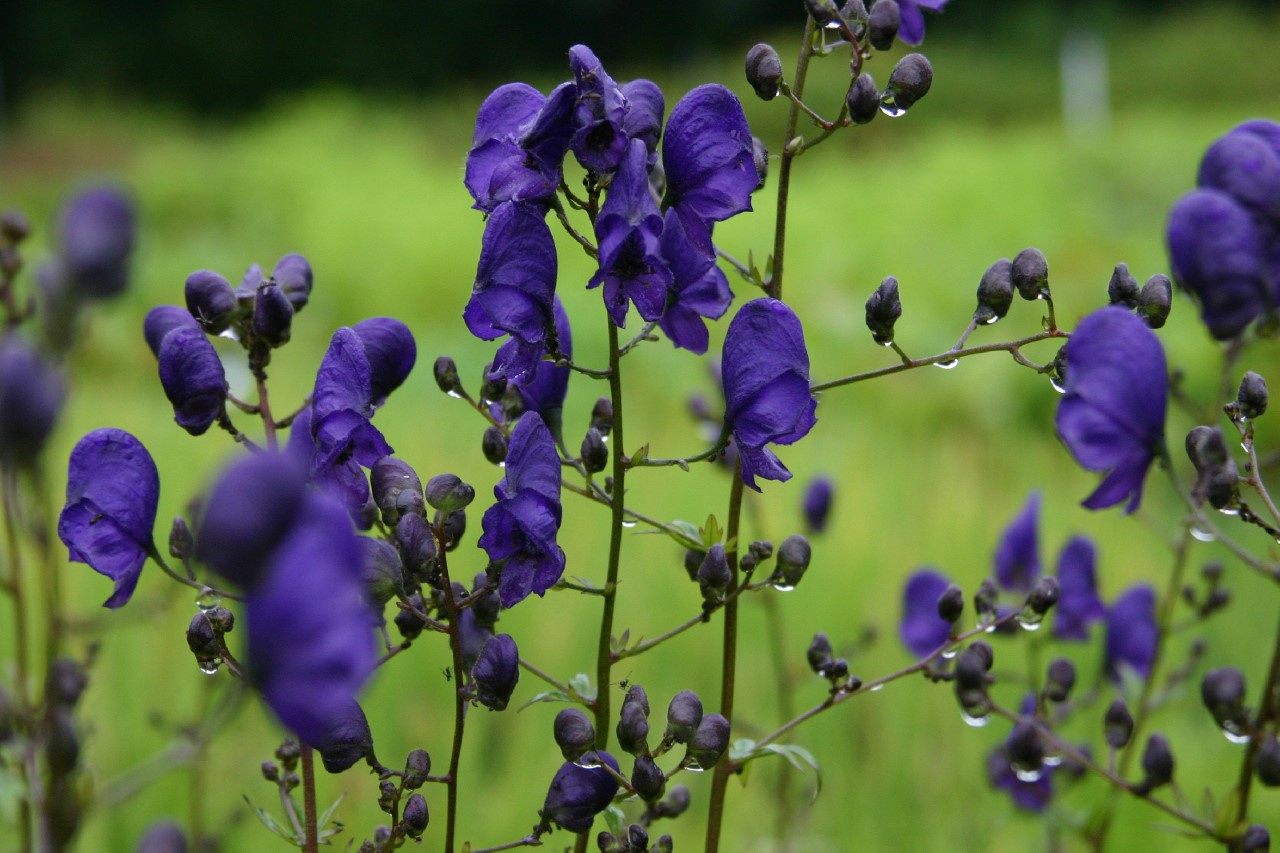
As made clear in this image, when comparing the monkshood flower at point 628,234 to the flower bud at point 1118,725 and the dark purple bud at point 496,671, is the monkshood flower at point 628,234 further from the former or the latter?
the flower bud at point 1118,725

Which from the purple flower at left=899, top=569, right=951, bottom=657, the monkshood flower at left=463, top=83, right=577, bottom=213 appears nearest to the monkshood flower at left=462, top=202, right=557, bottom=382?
the monkshood flower at left=463, top=83, right=577, bottom=213

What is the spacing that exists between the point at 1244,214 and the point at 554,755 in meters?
1.81

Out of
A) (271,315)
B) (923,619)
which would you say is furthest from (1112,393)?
(923,619)

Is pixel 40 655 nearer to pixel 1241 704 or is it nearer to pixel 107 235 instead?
pixel 107 235

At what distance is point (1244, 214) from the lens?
0.83 m

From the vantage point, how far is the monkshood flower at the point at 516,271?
2.68 ft

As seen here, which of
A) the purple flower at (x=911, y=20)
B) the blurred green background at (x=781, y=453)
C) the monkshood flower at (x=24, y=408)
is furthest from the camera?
the blurred green background at (x=781, y=453)

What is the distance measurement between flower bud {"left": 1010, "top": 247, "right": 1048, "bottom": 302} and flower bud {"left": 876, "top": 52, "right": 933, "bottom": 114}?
0.15 m

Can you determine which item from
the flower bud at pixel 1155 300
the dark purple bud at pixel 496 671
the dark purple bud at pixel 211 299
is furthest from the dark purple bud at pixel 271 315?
the flower bud at pixel 1155 300

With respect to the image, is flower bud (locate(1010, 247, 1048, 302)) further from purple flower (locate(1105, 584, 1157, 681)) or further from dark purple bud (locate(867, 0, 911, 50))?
purple flower (locate(1105, 584, 1157, 681))

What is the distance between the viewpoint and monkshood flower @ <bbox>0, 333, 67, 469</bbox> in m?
0.67

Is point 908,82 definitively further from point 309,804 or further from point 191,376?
point 309,804

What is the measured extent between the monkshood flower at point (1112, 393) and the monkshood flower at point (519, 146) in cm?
36

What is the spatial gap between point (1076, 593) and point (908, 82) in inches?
33.8
